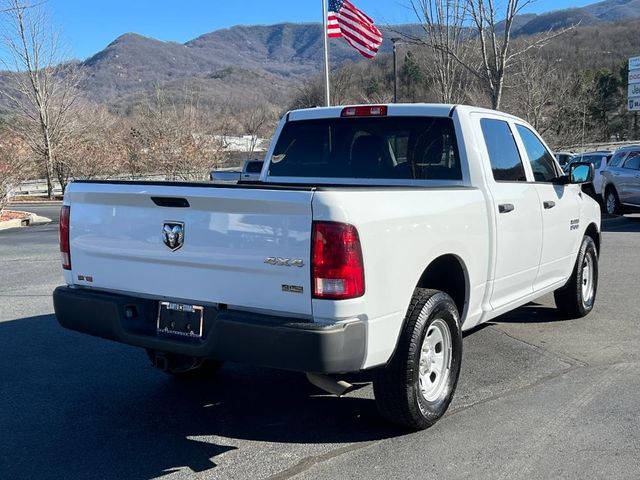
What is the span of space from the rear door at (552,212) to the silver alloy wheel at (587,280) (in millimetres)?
533

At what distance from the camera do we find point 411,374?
12.4 ft

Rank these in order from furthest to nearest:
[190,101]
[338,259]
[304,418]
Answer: [190,101]
[304,418]
[338,259]

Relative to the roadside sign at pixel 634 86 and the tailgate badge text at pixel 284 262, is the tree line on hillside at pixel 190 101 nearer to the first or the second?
the roadside sign at pixel 634 86

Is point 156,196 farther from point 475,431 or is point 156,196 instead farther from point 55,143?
point 55,143

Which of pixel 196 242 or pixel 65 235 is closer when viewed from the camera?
pixel 196 242

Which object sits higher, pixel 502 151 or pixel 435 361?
pixel 502 151

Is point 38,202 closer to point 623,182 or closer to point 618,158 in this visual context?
point 618,158

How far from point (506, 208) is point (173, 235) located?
2492 millimetres

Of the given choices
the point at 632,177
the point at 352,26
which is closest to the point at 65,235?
the point at 632,177

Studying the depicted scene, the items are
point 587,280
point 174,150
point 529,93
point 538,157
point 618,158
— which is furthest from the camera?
point 529,93

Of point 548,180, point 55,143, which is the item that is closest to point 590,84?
point 55,143

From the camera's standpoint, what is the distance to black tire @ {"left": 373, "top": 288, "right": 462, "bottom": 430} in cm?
377

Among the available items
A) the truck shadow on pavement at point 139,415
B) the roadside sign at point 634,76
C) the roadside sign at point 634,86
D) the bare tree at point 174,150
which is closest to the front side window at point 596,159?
the bare tree at point 174,150

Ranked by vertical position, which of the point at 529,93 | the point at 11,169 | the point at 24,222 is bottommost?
the point at 24,222
